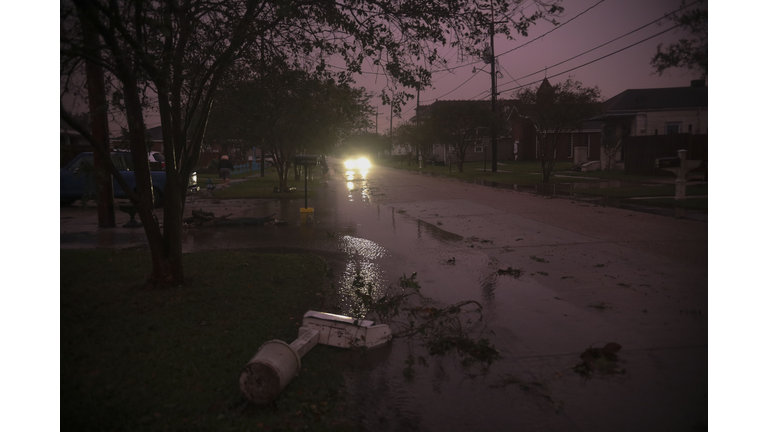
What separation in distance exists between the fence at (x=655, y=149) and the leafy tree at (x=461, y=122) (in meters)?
17.3

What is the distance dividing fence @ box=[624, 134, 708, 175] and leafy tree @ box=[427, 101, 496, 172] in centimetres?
1726

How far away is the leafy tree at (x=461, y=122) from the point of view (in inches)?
1576

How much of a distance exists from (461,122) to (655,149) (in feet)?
93.9

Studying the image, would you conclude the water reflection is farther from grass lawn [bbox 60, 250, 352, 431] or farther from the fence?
the fence

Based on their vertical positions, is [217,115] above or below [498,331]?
above

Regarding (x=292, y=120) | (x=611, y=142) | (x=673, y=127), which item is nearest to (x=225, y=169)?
(x=292, y=120)

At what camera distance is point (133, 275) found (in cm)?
722

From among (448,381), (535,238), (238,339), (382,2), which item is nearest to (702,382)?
(448,381)

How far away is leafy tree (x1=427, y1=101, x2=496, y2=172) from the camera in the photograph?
1576 inches

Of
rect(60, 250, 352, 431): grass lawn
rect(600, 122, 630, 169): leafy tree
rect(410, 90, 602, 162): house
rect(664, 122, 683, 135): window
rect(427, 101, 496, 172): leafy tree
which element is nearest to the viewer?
rect(60, 250, 352, 431): grass lawn

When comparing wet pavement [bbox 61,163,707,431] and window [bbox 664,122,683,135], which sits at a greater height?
window [bbox 664,122,683,135]

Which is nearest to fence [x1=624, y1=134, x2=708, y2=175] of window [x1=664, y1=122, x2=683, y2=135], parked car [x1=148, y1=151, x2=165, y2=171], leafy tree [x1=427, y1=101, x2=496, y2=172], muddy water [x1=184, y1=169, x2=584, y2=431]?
window [x1=664, y1=122, x2=683, y2=135]

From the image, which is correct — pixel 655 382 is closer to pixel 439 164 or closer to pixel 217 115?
pixel 217 115

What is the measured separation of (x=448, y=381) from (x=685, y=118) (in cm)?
266
